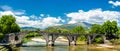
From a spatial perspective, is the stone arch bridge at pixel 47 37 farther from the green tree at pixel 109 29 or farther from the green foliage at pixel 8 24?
the green foliage at pixel 8 24

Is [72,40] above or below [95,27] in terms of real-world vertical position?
below

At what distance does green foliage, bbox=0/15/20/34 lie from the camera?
380 ft

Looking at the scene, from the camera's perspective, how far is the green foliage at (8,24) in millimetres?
115775

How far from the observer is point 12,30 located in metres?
118

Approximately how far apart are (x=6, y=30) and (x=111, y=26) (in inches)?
2206

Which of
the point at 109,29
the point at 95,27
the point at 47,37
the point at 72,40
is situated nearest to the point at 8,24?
the point at 47,37

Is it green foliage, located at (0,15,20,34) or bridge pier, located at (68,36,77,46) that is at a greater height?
→ green foliage, located at (0,15,20,34)

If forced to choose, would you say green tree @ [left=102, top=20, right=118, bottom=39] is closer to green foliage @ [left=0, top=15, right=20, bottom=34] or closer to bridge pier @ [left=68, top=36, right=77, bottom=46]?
bridge pier @ [left=68, top=36, right=77, bottom=46]

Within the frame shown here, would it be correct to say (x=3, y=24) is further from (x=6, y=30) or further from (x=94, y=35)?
(x=94, y=35)

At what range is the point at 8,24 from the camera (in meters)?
117

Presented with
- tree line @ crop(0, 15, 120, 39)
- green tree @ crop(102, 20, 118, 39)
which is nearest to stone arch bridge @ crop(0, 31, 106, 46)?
tree line @ crop(0, 15, 120, 39)

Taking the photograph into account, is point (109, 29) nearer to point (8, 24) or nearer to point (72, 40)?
point (72, 40)

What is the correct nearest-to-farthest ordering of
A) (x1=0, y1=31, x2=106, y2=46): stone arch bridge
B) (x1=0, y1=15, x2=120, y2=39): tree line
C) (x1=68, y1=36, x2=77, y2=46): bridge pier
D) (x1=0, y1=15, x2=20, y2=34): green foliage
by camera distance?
(x1=0, y1=31, x2=106, y2=46): stone arch bridge
(x1=0, y1=15, x2=20, y2=34): green foliage
(x1=0, y1=15, x2=120, y2=39): tree line
(x1=68, y1=36, x2=77, y2=46): bridge pier

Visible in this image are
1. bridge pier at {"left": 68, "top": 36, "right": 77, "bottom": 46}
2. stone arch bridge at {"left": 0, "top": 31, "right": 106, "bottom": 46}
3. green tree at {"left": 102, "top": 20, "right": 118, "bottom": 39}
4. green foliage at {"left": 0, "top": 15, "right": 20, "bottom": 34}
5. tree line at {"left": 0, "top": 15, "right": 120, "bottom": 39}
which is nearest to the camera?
stone arch bridge at {"left": 0, "top": 31, "right": 106, "bottom": 46}
